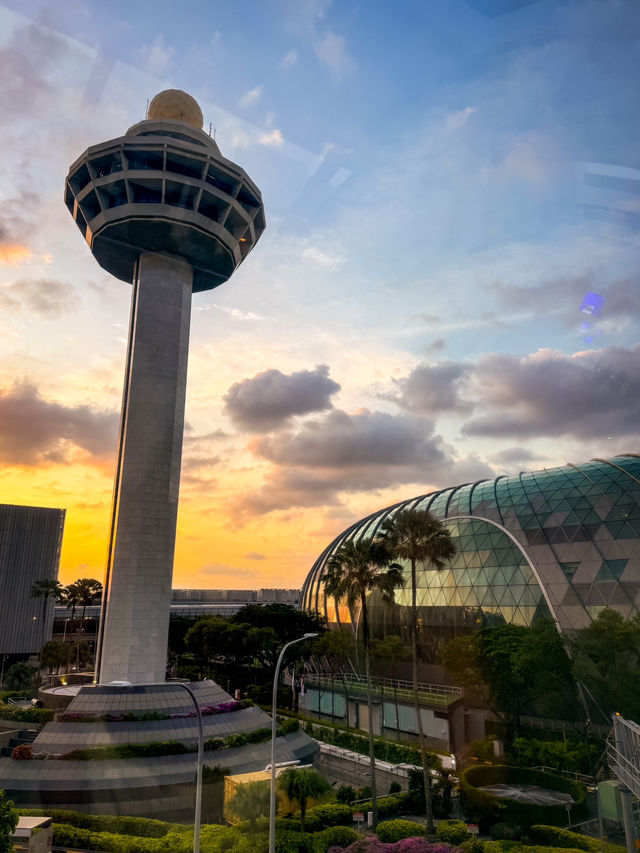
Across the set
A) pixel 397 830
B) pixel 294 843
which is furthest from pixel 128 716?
pixel 397 830

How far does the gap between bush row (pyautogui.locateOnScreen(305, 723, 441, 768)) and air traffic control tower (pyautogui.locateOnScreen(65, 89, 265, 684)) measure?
18.7 m

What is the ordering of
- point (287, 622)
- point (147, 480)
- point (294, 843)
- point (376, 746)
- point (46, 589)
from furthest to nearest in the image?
point (46, 589) → point (287, 622) → point (376, 746) → point (147, 480) → point (294, 843)

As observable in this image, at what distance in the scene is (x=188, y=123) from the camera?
202 ft

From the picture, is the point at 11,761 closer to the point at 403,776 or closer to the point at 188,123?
the point at 403,776

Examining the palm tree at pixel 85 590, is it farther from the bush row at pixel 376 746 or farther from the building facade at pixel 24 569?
the bush row at pixel 376 746

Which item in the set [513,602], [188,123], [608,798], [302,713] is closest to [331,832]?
[608,798]

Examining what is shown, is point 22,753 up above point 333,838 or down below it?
above

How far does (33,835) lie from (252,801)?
9457mm

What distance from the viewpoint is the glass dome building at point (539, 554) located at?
178ft

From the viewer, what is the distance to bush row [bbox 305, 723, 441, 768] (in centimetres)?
4884

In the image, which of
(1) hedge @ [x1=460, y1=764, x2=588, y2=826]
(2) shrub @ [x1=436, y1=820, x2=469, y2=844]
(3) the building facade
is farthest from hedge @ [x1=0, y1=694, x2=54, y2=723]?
(3) the building facade

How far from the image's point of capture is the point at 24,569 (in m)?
108

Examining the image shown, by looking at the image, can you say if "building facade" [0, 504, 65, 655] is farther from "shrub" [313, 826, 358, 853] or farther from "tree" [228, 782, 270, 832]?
"shrub" [313, 826, 358, 853]

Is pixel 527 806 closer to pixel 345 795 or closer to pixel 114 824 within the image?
pixel 345 795
